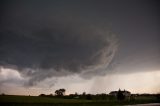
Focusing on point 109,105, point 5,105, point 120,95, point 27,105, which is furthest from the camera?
point 120,95

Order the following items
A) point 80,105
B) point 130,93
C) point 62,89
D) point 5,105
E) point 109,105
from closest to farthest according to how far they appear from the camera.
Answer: point 5,105 < point 80,105 < point 109,105 < point 62,89 < point 130,93

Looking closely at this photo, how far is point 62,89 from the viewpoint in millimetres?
112875

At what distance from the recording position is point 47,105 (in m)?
48.6

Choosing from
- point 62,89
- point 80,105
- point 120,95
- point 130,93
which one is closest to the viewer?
point 80,105

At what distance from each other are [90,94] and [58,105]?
41289 millimetres

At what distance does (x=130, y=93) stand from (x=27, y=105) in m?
92.8

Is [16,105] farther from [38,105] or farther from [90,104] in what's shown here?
[90,104]

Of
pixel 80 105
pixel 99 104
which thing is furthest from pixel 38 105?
pixel 99 104

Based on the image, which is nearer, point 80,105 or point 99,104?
point 80,105

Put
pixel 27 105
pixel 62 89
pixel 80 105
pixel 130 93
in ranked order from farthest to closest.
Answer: pixel 130 93 < pixel 62 89 < pixel 80 105 < pixel 27 105

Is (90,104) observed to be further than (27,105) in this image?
Yes

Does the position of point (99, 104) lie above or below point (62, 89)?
below

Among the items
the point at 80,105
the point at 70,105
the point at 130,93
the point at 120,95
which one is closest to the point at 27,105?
the point at 70,105

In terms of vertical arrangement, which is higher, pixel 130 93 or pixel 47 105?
pixel 130 93
